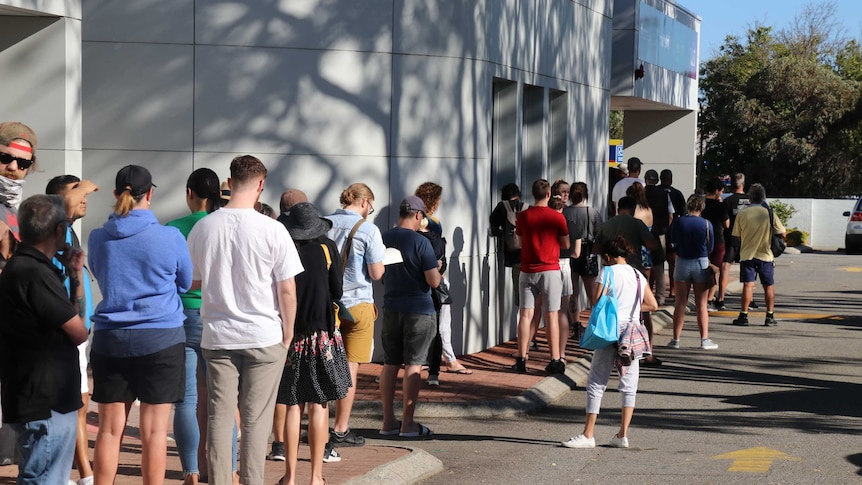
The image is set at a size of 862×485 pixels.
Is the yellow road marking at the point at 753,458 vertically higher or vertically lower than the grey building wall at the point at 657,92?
lower

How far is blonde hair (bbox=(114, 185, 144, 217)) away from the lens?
20.1 feet

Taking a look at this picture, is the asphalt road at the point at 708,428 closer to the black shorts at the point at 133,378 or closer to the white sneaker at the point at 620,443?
the white sneaker at the point at 620,443

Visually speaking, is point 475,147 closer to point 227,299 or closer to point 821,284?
point 227,299

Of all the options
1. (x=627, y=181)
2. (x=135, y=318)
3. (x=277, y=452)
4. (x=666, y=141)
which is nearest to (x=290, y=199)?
(x=277, y=452)

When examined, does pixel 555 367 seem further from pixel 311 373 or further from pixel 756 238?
pixel 756 238

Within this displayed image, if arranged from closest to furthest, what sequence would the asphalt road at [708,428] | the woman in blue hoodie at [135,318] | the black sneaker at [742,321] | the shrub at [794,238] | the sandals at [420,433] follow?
1. the woman in blue hoodie at [135,318]
2. the asphalt road at [708,428]
3. the sandals at [420,433]
4. the black sneaker at [742,321]
5. the shrub at [794,238]

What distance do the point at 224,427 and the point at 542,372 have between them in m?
6.07

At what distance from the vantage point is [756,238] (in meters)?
16.0

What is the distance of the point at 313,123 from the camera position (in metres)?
11.8

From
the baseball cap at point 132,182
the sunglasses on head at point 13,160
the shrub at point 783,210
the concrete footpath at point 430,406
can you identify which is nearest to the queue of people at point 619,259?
the concrete footpath at point 430,406

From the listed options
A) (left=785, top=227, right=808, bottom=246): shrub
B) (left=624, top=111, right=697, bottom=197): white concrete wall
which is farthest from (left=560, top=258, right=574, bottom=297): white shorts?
(left=785, top=227, right=808, bottom=246): shrub

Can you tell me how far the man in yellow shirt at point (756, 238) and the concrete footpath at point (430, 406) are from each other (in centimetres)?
179

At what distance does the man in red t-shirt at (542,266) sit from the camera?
1170 centimetres

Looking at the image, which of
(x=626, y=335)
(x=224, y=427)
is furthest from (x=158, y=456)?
(x=626, y=335)
